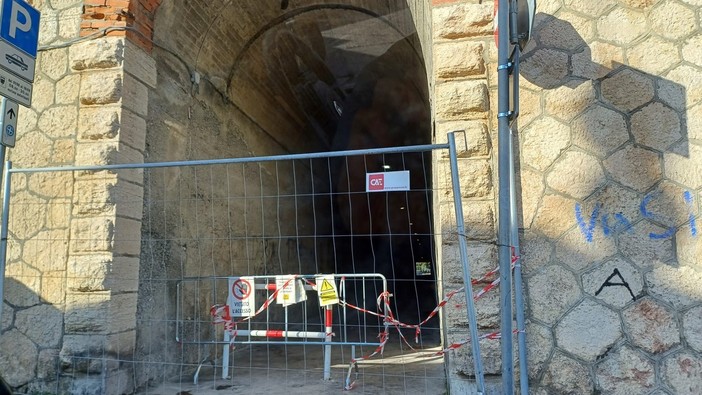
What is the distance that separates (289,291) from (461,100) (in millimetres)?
2633

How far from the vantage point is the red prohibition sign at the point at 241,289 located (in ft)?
17.3

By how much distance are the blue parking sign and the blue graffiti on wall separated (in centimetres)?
442

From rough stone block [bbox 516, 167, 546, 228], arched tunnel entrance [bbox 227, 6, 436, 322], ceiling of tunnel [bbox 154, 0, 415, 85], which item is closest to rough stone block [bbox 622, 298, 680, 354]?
Result: rough stone block [bbox 516, 167, 546, 228]

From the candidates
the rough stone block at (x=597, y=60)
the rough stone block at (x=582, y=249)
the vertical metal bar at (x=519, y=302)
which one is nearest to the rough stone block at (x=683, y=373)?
the rough stone block at (x=582, y=249)

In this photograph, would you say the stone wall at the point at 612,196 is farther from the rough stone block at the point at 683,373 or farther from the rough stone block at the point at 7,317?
the rough stone block at the point at 7,317

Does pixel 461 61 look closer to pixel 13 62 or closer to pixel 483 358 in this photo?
pixel 483 358

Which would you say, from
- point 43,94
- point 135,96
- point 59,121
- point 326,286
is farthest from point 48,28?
point 326,286

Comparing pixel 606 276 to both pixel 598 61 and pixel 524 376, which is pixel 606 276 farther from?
pixel 598 61

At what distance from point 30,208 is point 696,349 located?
562cm

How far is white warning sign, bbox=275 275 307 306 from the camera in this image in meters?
5.17

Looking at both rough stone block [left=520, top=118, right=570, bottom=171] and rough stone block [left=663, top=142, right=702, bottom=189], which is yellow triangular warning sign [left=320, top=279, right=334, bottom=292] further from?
rough stone block [left=663, top=142, right=702, bottom=189]

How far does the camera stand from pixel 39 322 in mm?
4566

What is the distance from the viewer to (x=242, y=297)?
5285mm

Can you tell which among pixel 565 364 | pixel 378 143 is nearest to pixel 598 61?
pixel 565 364
